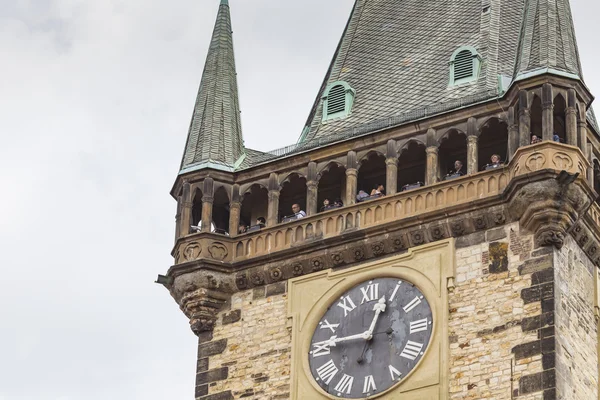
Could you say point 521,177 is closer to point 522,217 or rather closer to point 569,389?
point 522,217

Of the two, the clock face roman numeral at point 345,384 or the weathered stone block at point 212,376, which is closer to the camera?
the clock face roman numeral at point 345,384

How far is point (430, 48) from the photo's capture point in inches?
1587

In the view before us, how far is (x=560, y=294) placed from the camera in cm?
3484

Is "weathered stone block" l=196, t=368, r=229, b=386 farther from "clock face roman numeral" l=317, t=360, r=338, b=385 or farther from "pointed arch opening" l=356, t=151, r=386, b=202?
"pointed arch opening" l=356, t=151, r=386, b=202

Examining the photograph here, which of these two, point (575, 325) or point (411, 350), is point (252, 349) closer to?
point (411, 350)

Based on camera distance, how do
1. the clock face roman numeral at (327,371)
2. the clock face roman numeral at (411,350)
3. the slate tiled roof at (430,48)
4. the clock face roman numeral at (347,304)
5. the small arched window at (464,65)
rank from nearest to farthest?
the clock face roman numeral at (411,350), the clock face roman numeral at (327,371), the clock face roman numeral at (347,304), the slate tiled roof at (430,48), the small arched window at (464,65)

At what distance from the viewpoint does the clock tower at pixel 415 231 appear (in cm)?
3500

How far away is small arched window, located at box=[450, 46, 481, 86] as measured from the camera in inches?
1528

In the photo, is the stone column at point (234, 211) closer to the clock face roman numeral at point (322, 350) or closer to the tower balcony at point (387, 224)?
the tower balcony at point (387, 224)

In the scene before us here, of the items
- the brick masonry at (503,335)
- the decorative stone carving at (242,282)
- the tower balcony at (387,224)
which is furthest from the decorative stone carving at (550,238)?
the decorative stone carving at (242,282)

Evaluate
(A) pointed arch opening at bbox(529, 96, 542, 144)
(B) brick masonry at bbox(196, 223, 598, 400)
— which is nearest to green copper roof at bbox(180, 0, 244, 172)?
(B) brick masonry at bbox(196, 223, 598, 400)

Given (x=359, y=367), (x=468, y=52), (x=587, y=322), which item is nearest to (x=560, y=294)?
(x=587, y=322)

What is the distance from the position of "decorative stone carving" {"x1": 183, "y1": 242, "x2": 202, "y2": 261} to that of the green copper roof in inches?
60.4

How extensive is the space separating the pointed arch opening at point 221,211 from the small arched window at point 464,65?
4262mm
